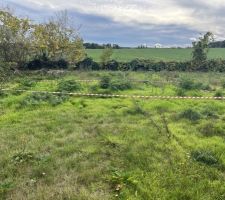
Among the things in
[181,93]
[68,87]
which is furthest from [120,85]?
[181,93]

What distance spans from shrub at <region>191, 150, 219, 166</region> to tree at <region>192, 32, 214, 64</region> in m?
32.3

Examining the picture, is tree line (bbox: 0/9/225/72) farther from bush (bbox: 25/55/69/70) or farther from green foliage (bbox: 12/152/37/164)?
green foliage (bbox: 12/152/37/164)

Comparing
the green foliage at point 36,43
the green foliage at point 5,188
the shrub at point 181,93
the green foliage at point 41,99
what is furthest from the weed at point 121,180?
the green foliage at point 36,43

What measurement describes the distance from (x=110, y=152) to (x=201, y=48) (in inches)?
1299

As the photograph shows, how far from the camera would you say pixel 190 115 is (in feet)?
37.7

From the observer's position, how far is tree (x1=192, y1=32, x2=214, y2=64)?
3831cm

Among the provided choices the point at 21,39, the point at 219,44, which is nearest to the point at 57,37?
the point at 21,39

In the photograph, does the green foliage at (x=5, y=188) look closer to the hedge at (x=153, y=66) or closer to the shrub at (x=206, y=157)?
the shrub at (x=206, y=157)

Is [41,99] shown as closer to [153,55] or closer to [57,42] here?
[57,42]

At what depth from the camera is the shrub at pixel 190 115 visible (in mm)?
11281

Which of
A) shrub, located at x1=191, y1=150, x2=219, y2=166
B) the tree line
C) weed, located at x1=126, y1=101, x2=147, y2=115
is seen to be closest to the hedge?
the tree line

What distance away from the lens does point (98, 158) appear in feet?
24.3

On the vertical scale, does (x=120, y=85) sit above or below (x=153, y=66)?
above

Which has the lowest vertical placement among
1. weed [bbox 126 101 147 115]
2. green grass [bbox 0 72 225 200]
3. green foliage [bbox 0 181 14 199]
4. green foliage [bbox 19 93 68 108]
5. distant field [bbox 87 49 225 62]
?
green foliage [bbox 0 181 14 199]
